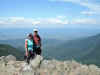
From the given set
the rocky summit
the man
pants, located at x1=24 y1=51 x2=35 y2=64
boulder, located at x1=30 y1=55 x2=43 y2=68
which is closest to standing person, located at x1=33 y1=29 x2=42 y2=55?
the man

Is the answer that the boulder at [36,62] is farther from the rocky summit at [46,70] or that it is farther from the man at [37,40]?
the man at [37,40]

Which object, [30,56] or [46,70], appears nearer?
[46,70]

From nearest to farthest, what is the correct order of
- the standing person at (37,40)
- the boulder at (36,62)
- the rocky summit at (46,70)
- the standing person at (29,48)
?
the rocky summit at (46,70), the boulder at (36,62), the standing person at (29,48), the standing person at (37,40)

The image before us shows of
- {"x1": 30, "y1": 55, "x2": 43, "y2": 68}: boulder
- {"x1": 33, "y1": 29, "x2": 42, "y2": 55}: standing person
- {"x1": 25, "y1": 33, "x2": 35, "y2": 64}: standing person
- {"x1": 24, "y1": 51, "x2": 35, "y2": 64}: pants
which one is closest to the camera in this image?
{"x1": 30, "y1": 55, "x2": 43, "y2": 68}: boulder

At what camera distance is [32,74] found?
13273 millimetres

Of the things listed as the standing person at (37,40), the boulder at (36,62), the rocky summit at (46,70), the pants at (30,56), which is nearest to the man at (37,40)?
the standing person at (37,40)

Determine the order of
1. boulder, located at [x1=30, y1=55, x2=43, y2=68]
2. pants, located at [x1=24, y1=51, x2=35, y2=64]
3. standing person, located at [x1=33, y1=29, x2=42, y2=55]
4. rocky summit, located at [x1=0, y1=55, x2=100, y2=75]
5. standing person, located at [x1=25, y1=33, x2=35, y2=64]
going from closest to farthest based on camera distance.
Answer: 1. rocky summit, located at [x1=0, y1=55, x2=100, y2=75]
2. boulder, located at [x1=30, y1=55, x2=43, y2=68]
3. standing person, located at [x1=25, y1=33, x2=35, y2=64]
4. standing person, located at [x1=33, y1=29, x2=42, y2=55]
5. pants, located at [x1=24, y1=51, x2=35, y2=64]

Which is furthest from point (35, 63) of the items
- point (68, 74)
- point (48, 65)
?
point (68, 74)

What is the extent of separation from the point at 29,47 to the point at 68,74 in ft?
17.0

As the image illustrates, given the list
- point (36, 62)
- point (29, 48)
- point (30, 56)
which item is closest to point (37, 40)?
point (29, 48)

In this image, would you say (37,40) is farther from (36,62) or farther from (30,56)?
(36,62)

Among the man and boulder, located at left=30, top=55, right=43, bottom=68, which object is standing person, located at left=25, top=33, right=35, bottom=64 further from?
boulder, located at left=30, top=55, right=43, bottom=68

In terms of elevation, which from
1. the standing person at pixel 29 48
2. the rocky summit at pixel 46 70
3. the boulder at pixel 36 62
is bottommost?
the rocky summit at pixel 46 70

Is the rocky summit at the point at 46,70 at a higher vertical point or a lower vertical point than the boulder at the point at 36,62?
lower
